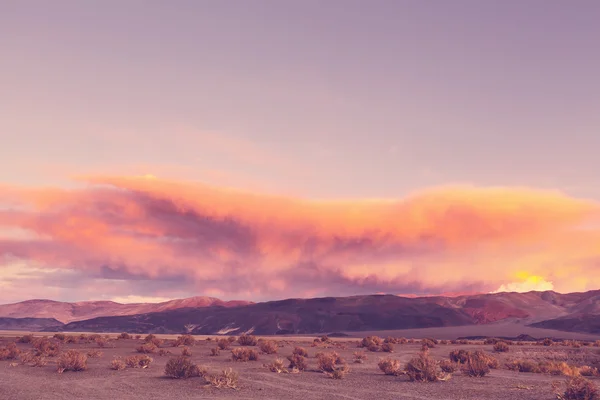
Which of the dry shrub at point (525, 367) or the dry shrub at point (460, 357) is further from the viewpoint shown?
the dry shrub at point (460, 357)

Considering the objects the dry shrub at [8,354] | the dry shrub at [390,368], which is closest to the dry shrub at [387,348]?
the dry shrub at [390,368]

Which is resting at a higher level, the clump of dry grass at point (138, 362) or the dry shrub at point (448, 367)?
the clump of dry grass at point (138, 362)

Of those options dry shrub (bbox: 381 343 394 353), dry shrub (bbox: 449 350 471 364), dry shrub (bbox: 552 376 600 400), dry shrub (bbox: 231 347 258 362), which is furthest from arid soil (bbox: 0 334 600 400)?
dry shrub (bbox: 381 343 394 353)

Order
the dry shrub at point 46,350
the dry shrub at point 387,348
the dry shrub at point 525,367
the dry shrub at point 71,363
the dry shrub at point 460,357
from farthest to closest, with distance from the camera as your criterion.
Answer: the dry shrub at point 387,348 < the dry shrub at point 46,350 < the dry shrub at point 460,357 < the dry shrub at point 525,367 < the dry shrub at point 71,363

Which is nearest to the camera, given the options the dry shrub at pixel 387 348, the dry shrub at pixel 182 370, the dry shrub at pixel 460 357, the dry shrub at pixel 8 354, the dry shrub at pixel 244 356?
the dry shrub at pixel 182 370

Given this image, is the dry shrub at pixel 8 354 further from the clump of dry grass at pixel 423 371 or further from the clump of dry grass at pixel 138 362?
the clump of dry grass at pixel 423 371

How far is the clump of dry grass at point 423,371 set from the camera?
24562 mm

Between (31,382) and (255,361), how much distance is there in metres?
14.5

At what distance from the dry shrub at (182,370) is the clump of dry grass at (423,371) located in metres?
9.69

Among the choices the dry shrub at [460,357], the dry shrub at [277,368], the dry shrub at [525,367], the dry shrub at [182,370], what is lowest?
the dry shrub at [525,367]

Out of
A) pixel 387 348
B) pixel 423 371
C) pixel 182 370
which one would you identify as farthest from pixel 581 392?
pixel 387 348

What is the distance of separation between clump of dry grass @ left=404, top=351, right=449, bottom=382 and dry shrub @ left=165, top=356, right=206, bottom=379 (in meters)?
9.69

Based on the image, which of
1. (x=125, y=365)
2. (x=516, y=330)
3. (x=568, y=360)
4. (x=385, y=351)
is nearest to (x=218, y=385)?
(x=125, y=365)

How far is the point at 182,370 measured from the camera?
82.3 ft
